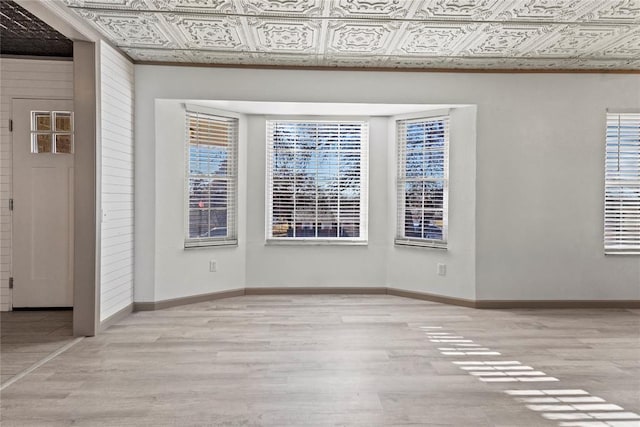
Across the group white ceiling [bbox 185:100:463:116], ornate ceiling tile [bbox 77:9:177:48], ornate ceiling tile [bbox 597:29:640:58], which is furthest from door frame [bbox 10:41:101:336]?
ornate ceiling tile [bbox 597:29:640:58]

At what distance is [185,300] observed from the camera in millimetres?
5152

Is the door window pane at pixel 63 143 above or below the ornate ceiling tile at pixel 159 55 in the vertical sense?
below

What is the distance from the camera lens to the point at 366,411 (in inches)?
101

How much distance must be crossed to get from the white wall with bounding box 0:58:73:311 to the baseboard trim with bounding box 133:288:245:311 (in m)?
1.44

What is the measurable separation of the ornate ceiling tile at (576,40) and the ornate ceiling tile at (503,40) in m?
0.15

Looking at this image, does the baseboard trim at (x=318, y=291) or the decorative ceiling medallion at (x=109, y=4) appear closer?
the decorative ceiling medallion at (x=109, y=4)

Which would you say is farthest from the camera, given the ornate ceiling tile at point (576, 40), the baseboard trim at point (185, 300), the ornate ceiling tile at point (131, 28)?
the baseboard trim at point (185, 300)

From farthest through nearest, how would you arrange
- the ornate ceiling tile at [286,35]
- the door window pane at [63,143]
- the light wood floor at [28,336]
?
1. the door window pane at [63,143]
2. the ornate ceiling tile at [286,35]
3. the light wood floor at [28,336]

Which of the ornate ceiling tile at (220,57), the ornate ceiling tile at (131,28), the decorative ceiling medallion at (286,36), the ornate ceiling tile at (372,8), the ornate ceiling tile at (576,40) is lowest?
the ornate ceiling tile at (131,28)

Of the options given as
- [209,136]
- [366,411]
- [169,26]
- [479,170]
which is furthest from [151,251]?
[479,170]

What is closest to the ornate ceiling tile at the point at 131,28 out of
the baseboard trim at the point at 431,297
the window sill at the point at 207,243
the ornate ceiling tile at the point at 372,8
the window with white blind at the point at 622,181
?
the ornate ceiling tile at the point at 372,8

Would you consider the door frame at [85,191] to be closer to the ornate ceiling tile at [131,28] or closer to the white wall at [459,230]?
the ornate ceiling tile at [131,28]

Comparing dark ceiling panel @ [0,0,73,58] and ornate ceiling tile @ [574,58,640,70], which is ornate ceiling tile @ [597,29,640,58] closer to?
ornate ceiling tile @ [574,58,640,70]

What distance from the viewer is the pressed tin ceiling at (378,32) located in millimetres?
3465
